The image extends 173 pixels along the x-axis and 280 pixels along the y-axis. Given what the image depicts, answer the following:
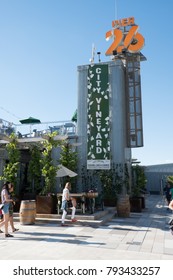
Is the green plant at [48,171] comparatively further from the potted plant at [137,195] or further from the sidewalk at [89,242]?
the potted plant at [137,195]

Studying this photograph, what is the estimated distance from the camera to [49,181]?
11.3 metres

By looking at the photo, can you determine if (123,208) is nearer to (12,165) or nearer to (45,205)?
(45,205)

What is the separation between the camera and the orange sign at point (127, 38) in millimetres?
17031

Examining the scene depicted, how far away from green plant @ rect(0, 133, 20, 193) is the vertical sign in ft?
14.3

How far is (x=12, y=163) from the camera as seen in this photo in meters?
12.0

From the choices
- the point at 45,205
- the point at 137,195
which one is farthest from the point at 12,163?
the point at 137,195

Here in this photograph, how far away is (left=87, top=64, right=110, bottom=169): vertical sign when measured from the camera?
14.5 meters

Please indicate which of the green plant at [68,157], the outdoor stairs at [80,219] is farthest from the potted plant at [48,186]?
the green plant at [68,157]

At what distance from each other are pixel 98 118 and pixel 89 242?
941cm

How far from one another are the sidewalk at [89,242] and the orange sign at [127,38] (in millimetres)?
12326
